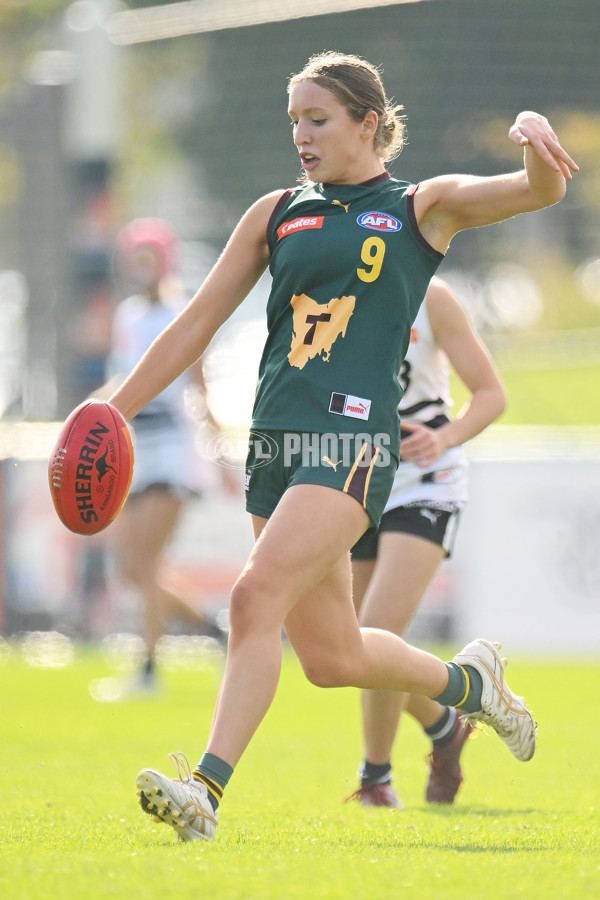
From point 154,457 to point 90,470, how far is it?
14.0ft

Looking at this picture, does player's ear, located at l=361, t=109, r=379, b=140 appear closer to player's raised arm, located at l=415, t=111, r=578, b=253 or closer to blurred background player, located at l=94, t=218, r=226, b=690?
player's raised arm, located at l=415, t=111, r=578, b=253

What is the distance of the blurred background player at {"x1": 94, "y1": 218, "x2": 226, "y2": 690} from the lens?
26.0ft

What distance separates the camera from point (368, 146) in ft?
12.7

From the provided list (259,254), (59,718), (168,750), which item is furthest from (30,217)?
(259,254)

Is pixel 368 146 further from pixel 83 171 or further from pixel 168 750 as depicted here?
pixel 83 171

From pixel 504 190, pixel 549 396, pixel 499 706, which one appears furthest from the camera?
pixel 549 396

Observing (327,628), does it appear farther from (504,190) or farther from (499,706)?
(504,190)

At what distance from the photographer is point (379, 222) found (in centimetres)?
371

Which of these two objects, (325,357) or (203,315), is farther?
(203,315)

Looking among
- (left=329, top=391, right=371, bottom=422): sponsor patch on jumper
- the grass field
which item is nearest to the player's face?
(left=329, top=391, right=371, bottom=422): sponsor patch on jumper

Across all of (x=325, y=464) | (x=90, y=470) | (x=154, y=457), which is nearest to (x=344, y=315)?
(x=325, y=464)

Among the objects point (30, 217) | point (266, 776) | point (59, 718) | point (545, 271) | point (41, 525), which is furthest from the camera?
point (545, 271)

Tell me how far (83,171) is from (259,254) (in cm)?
1012

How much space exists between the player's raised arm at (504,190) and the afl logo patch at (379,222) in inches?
2.8
